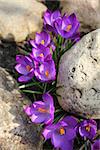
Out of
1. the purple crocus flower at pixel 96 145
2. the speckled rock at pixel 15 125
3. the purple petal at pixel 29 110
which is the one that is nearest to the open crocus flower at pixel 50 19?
the speckled rock at pixel 15 125

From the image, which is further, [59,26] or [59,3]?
A: [59,3]

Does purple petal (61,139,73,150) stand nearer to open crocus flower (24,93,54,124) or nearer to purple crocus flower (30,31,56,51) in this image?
open crocus flower (24,93,54,124)

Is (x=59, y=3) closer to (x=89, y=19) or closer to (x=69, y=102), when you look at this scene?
(x=89, y=19)

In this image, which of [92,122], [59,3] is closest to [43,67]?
[92,122]

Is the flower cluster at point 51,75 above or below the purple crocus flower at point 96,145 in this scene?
above

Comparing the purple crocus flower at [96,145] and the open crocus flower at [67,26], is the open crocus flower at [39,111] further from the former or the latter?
the open crocus flower at [67,26]

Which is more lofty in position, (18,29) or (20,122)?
(18,29)

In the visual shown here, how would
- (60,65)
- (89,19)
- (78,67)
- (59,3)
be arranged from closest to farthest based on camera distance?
(78,67) < (60,65) < (89,19) < (59,3)
